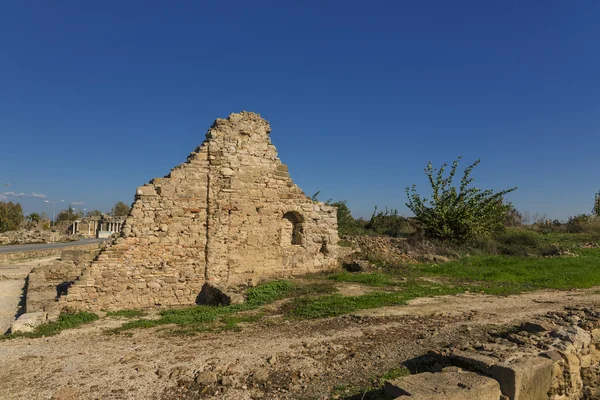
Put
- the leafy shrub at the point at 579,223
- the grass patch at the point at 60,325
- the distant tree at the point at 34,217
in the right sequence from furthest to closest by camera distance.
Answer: the distant tree at the point at 34,217
the leafy shrub at the point at 579,223
the grass patch at the point at 60,325

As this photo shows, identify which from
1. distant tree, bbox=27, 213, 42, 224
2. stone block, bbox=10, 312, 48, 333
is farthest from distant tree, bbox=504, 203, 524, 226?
distant tree, bbox=27, 213, 42, 224

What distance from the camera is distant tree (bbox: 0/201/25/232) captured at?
42.8 metres

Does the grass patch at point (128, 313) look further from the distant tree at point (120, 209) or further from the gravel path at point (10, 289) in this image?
the distant tree at point (120, 209)

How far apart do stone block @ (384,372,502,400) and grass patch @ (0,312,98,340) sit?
21.5 feet

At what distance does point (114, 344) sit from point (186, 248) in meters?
4.00

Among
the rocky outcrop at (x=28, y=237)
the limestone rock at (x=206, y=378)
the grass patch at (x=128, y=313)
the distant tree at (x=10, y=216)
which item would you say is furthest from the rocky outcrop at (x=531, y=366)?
the distant tree at (x=10, y=216)

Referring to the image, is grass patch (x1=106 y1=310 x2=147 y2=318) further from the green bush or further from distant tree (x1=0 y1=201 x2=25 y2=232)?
distant tree (x1=0 y1=201 x2=25 y2=232)

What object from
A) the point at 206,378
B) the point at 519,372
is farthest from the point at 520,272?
the point at 206,378

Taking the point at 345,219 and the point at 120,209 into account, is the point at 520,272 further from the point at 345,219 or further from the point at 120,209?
the point at 120,209

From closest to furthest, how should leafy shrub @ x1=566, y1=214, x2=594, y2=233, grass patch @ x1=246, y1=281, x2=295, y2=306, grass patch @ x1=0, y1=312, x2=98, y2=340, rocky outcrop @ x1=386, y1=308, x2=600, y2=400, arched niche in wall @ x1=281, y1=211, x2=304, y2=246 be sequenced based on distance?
rocky outcrop @ x1=386, y1=308, x2=600, y2=400, grass patch @ x1=0, y1=312, x2=98, y2=340, grass patch @ x1=246, y1=281, x2=295, y2=306, arched niche in wall @ x1=281, y1=211, x2=304, y2=246, leafy shrub @ x1=566, y1=214, x2=594, y2=233

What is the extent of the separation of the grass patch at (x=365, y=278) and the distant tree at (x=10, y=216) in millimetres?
45547

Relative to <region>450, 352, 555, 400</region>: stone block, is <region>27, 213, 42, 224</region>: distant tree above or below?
above

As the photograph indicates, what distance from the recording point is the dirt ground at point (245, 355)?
175 inches

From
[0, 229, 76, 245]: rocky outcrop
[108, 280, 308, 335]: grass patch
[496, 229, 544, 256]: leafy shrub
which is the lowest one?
[108, 280, 308, 335]: grass patch
